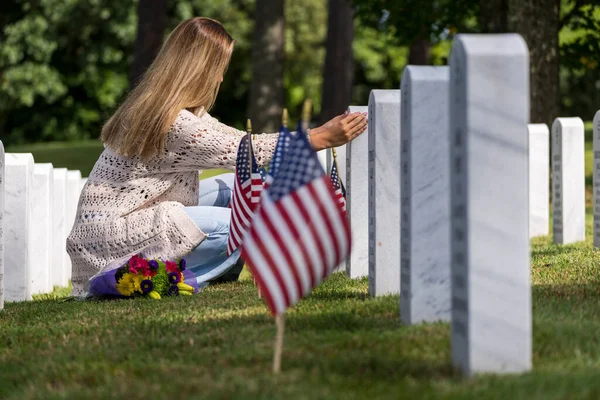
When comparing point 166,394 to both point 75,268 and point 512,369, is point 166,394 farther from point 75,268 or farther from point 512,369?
point 75,268

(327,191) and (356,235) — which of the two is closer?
(327,191)

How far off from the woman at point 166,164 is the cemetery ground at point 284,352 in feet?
2.43

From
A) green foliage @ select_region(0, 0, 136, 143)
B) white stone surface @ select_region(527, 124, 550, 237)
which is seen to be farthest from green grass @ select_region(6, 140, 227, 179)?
white stone surface @ select_region(527, 124, 550, 237)

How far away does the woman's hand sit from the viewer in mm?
5887

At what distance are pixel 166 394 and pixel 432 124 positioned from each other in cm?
181

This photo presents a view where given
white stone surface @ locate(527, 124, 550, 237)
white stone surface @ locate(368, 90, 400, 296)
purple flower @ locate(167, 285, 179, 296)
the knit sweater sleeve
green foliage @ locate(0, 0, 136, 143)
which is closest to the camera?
white stone surface @ locate(368, 90, 400, 296)

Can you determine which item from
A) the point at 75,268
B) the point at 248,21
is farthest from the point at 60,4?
the point at 75,268

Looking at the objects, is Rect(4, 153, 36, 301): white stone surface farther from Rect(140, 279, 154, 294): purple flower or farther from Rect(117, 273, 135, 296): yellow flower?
Rect(140, 279, 154, 294): purple flower

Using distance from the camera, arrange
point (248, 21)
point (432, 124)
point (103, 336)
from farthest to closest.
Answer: point (248, 21) < point (103, 336) < point (432, 124)

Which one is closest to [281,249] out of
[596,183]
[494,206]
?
[494,206]

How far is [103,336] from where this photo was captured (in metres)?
4.77

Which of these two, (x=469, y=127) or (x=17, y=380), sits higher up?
(x=469, y=127)

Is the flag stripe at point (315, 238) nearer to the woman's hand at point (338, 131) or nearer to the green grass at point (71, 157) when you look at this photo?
the woman's hand at point (338, 131)

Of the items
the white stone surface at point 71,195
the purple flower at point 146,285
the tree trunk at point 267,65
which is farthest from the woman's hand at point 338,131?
the tree trunk at point 267,65
